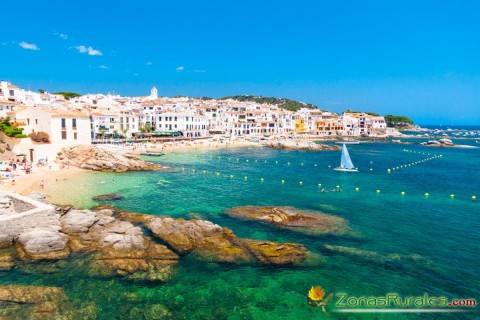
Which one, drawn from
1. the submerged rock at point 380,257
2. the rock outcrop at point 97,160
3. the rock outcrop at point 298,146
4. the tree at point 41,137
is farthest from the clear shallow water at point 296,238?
the rock outcrop at point 298,146

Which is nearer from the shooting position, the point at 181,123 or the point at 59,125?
the point at 59,125

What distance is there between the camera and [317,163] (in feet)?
216

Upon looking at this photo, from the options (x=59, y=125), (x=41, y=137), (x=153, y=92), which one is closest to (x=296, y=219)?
(x=59, y=125)

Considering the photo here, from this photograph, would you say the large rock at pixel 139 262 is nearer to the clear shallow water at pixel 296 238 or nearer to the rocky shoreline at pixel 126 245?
the rocky shoreline at pixel 126 245

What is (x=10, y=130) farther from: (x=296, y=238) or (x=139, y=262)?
(x=296, y=238)

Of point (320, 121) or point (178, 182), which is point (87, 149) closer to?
point (178, 182)

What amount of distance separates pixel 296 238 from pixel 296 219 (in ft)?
12.5

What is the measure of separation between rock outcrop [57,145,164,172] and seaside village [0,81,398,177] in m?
1.87

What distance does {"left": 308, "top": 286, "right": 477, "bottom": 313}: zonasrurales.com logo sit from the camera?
1541 cm

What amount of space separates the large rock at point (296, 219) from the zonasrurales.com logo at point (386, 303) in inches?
304

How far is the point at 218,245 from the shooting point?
2047cm

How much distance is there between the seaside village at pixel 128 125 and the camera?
50.3m

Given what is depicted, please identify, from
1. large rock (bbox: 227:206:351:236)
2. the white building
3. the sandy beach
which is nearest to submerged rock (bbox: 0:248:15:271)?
the sandy beach

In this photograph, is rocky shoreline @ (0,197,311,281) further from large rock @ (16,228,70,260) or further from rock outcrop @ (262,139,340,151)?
rock outcrop @ (262,139,340,151)
